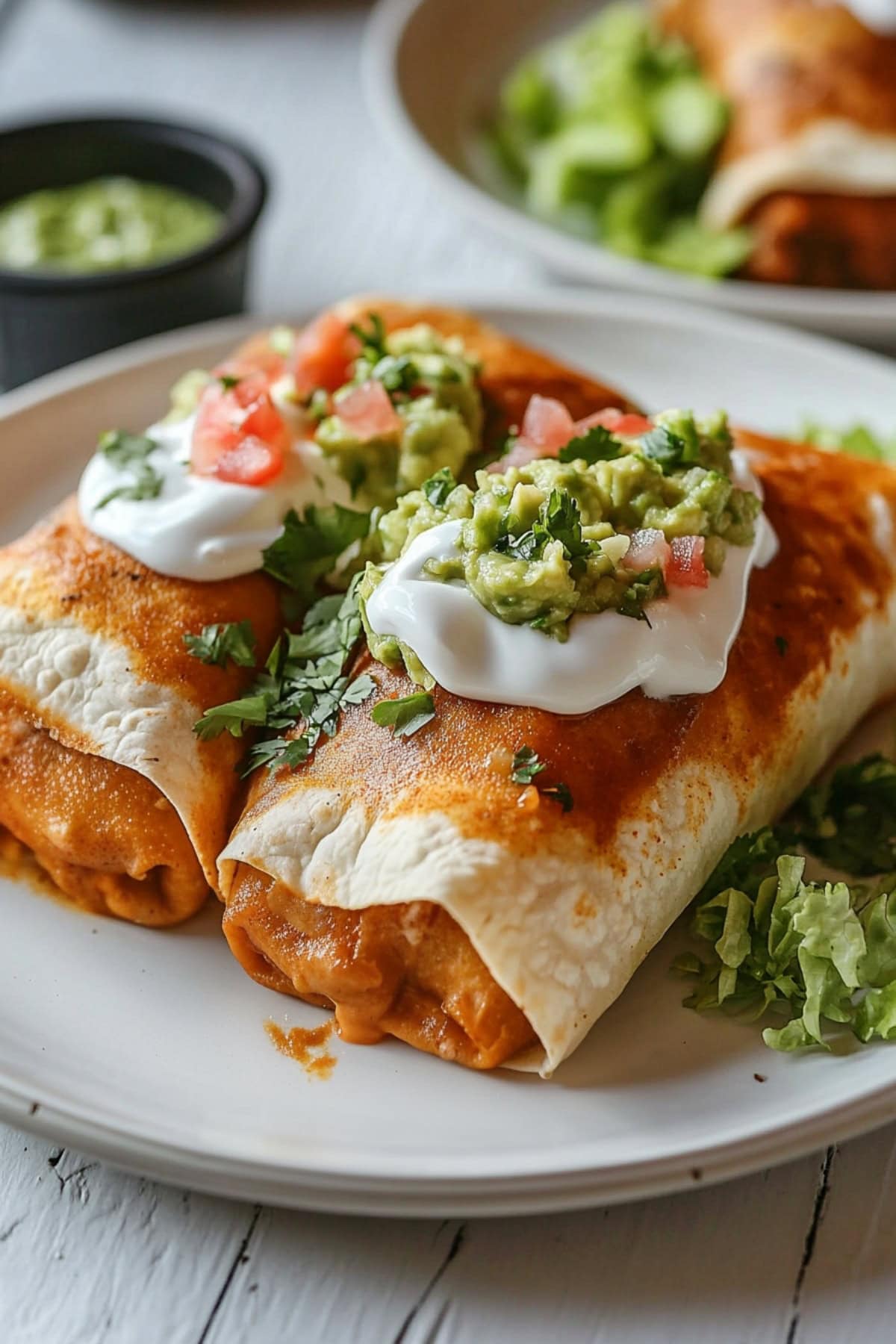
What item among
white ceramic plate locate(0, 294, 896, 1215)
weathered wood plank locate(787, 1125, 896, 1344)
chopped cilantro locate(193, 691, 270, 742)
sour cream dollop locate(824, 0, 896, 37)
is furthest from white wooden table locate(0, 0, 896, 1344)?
sour cream dollop locate(824, 0, 896, 37)

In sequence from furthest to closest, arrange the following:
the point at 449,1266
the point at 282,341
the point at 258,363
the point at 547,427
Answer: the point at 282,341
the point at 258,363
the point at 547,427
the point at 449,1266

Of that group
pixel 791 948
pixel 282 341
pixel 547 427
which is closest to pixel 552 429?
pixel 547 427

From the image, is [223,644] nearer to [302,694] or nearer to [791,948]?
[302,694]

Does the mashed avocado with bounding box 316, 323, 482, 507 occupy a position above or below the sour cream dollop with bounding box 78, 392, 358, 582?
above

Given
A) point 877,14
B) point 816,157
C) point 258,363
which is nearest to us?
point 258,363

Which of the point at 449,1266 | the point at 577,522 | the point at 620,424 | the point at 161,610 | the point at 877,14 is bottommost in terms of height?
the point at 449,1266

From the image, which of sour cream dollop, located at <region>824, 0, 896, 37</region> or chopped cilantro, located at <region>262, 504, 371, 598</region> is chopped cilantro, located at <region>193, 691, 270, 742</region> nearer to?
chopped cilantro, located at <region>262, 504, 371, 598</region>
